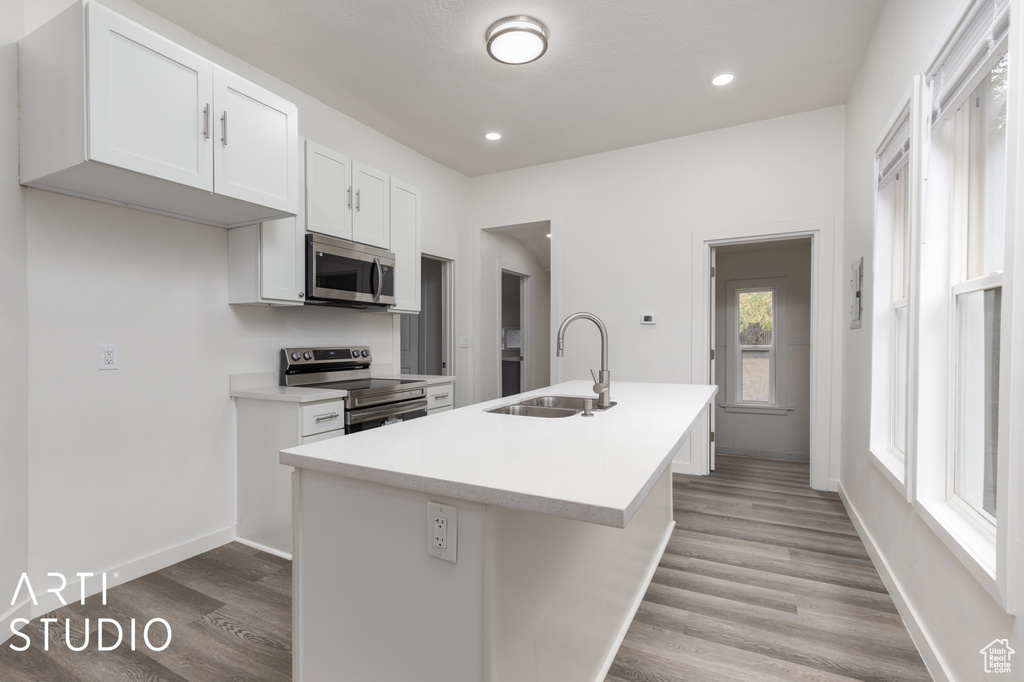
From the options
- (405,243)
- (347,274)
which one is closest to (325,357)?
(347,274)

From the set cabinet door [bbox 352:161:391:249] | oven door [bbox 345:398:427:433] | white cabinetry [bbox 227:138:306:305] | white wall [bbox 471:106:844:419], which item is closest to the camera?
white cabinetry [bbox 227:138:306:305]

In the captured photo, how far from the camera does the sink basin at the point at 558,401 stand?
233 centimetres

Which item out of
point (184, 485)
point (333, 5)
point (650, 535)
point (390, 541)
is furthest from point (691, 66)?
point (184, 485)

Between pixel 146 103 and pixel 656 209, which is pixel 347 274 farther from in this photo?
pixel 656 209

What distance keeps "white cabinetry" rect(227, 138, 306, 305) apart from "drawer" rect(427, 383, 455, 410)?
1.09 m

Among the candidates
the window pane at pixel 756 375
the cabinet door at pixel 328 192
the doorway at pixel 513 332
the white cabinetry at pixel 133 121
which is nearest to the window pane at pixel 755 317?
the window pane at pixel 756 375

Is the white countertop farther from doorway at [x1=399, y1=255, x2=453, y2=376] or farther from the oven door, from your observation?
doorway at [x1=399, y1=255, x2=453, y2=376]

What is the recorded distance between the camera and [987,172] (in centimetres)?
149

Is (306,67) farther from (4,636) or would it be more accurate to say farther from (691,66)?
(4,636)

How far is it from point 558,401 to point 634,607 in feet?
3.05

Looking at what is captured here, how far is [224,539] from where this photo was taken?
2752 mm

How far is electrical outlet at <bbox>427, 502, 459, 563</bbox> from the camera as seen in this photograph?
1.08 m

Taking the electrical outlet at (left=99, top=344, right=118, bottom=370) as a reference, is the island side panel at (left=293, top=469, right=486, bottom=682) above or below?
below
